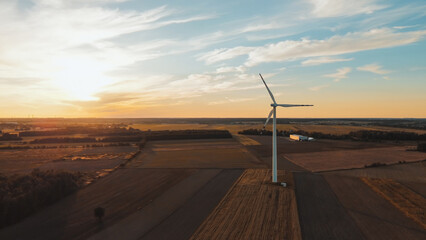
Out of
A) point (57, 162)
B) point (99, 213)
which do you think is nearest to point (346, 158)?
point (99, 213)

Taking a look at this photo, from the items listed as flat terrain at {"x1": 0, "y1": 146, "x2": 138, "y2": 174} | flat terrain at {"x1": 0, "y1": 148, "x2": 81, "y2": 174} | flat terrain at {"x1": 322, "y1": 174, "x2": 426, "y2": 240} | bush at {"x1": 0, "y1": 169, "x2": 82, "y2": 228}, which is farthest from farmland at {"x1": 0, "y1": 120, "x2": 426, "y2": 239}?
bush at {"x1": 0, "y1": 169, "x2": 82, "y2": 228}

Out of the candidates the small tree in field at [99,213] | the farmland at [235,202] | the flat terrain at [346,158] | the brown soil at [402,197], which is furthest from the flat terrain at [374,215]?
the small tree in field at [99,213]

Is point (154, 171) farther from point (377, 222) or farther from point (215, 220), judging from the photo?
point (377, 222)

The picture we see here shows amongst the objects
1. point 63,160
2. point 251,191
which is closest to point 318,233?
point 251,191

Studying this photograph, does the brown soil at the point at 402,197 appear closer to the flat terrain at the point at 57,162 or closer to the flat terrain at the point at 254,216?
the flat terrain at the point at 254,216

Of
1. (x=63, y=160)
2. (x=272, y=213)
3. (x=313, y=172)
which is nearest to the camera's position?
(x=272, y=213)

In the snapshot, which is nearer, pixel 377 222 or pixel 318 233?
pixel 318 233
